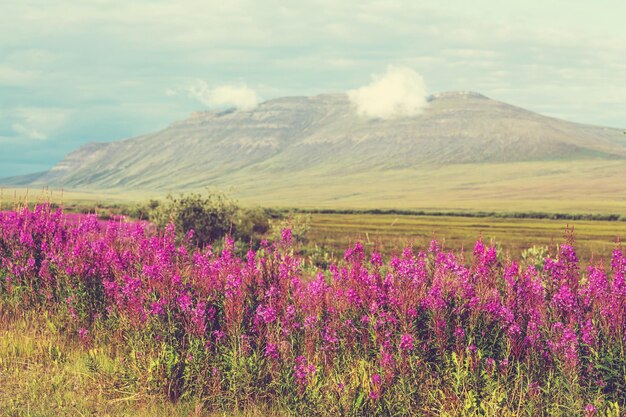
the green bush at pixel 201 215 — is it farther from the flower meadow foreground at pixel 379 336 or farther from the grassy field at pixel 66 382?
the flower meadow foreground at pixel 379 336

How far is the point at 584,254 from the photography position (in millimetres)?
63062

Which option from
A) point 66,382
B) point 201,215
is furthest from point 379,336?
point 201,215

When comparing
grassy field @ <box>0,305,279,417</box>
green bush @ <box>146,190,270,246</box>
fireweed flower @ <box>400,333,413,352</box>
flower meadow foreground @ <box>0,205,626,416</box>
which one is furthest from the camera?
green bush @ <box>146,190,270,246</box>

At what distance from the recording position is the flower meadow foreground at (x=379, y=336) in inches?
335

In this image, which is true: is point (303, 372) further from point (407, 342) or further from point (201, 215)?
point (201, 215)

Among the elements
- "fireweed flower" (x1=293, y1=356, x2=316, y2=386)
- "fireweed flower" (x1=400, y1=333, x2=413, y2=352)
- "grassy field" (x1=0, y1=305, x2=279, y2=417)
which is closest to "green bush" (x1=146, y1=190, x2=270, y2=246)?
"grassy field" (x1=0, y1=305, x2=279, y2=417)

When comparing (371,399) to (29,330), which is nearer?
(371,399)

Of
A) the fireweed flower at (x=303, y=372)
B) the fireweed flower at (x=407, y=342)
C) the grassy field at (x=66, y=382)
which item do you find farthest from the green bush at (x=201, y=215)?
the fireweed flower at (x=407, y=342)

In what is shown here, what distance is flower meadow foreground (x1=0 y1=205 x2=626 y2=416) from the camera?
27.9ft

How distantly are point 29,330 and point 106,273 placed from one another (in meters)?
1.64

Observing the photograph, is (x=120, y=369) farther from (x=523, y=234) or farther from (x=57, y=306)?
(x=523, y=234)

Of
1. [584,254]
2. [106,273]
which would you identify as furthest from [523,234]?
[106,273]

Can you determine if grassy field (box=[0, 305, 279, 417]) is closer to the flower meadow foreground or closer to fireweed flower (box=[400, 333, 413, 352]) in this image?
the flower meadow foreground

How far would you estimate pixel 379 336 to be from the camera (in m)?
9.34
